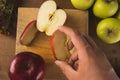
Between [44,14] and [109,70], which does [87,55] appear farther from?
[44,14]

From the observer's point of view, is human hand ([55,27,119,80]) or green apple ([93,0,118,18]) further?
green apple ([93,0,118,18])

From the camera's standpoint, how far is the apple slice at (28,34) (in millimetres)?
979

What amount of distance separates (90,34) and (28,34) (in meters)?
0.21

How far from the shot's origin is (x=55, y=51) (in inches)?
38.1

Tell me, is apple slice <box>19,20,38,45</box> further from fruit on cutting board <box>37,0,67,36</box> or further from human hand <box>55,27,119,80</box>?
human hand <box>55,27,119,80</box>

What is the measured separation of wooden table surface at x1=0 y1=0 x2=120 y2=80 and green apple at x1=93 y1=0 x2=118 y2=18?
0.05 metres

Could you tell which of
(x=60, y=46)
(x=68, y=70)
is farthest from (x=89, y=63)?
(x=60, y=46)

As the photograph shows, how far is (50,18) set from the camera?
100cm

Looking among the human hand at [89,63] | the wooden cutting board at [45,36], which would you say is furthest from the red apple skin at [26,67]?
the human hand at [89,63]

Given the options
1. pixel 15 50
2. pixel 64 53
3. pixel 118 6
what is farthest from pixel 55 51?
pixel 118 6

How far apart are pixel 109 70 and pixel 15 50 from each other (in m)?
0.33

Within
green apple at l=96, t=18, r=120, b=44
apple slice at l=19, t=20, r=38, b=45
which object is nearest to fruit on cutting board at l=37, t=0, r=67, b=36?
apple slice at l=19, t=20, r=38, b=45

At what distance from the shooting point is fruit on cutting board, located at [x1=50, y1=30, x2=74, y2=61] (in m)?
0.96

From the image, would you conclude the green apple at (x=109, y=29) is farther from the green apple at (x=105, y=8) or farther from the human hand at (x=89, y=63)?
the human hand at (x=89, y=63)
